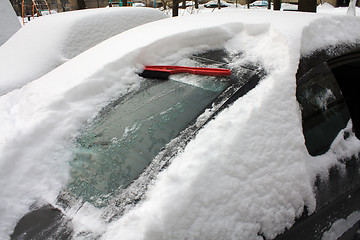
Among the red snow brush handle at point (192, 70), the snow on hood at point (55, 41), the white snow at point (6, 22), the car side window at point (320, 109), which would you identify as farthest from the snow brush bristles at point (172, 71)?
the white snow at point (6, 22)

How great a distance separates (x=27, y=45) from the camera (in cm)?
408

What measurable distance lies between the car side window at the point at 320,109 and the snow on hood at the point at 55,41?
3133 millimetres

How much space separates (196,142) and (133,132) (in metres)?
0.36

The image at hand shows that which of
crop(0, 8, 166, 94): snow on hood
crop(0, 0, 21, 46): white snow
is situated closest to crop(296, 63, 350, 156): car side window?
crop(0, 8, 166, 94): snow on hood

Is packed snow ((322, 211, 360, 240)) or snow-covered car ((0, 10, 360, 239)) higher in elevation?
snow-covered car ((0, 10, 360, 239))

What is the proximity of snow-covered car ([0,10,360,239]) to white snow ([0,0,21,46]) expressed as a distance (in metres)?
6.36

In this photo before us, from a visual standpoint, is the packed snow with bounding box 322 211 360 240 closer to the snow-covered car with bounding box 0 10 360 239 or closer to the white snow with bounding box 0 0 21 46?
the snow-covered car with bounding box 0 10 360 239

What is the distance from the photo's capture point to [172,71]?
5.38ft

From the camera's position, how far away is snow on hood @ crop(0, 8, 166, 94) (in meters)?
3.58

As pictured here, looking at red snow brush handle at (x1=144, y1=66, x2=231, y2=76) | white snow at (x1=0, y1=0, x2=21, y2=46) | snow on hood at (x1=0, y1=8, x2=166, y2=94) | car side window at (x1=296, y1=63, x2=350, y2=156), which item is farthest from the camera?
white snow at (x1=0, y1=0, x2=21, y2=46)

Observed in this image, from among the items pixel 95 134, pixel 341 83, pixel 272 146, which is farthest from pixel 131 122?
pixel 341 83

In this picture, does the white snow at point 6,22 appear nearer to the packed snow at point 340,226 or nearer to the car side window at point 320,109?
the car side window at point 320,109

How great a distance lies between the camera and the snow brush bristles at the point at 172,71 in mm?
1526

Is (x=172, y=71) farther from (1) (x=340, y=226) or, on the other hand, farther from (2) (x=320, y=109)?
(1) (x=340, y=226)
